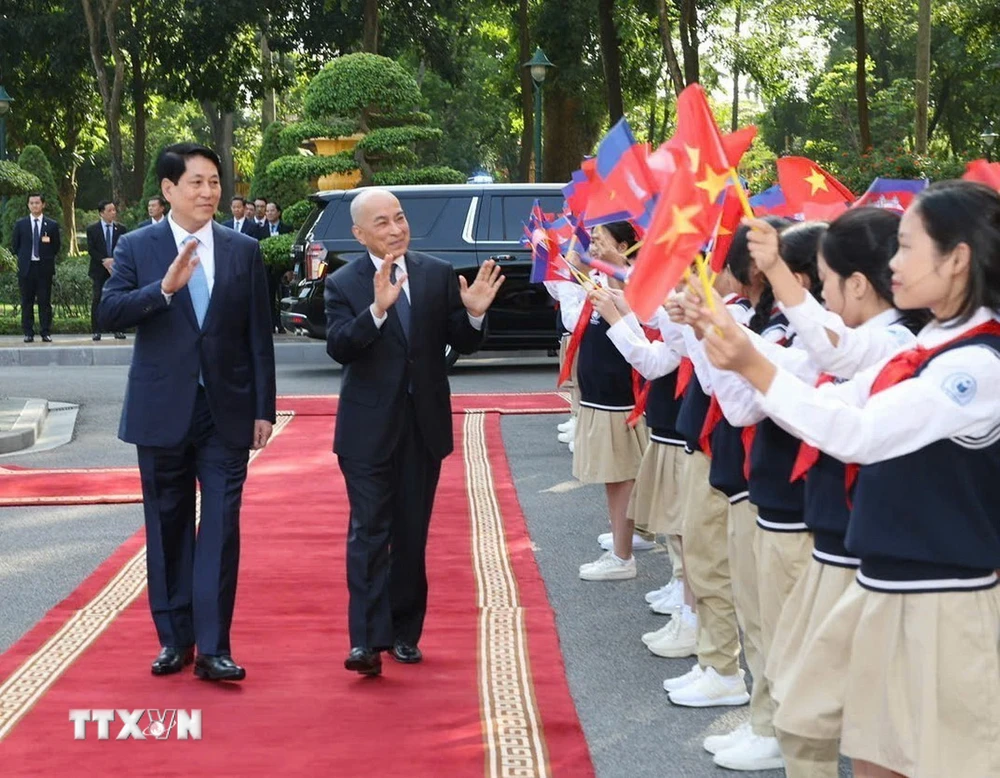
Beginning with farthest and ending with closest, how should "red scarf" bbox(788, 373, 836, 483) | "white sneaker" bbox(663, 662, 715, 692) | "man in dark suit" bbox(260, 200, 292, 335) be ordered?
"man in dark suit" bbox(260, 200, 292, 335), "white sneaker" bbox(663, 662, 715, 692), "red scarf" bbox(788, 373, 836, 483)

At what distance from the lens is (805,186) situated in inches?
217

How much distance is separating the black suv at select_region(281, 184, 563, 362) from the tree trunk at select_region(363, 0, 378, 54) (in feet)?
47.9

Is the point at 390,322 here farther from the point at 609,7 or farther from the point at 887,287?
the point at 609,7

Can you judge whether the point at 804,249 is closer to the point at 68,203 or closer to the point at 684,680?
the point at 684,680

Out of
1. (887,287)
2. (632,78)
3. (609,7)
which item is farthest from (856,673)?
(632,78)

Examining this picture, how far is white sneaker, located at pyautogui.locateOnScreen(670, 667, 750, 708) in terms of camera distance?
18.2 ft

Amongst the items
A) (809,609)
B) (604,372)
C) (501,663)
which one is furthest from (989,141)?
(809,609)

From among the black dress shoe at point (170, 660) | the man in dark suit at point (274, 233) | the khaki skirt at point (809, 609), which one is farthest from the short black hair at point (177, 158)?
the man in dark suit at point (274, 233)

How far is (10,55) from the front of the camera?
130 ft

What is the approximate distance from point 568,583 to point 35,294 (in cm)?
1504

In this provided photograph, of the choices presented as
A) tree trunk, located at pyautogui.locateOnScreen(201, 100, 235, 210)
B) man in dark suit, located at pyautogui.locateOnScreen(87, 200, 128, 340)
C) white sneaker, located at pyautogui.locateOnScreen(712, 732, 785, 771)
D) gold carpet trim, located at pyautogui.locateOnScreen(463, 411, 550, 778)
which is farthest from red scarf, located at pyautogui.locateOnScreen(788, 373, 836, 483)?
tree trunk, located at pyautogui.locateOnScreen(201, 100, 235, 210)

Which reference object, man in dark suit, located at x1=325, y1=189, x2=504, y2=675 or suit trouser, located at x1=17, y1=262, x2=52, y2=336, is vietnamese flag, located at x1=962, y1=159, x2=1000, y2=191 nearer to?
man in dark suit, located at x1=325, y1=189, x2=504, y2=675

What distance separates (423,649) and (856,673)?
10.1ft

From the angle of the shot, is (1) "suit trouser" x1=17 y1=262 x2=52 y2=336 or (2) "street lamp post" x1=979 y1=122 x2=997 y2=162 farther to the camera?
(2) "street lamp post" x1=979 y1=122 x2=997 y2=162
